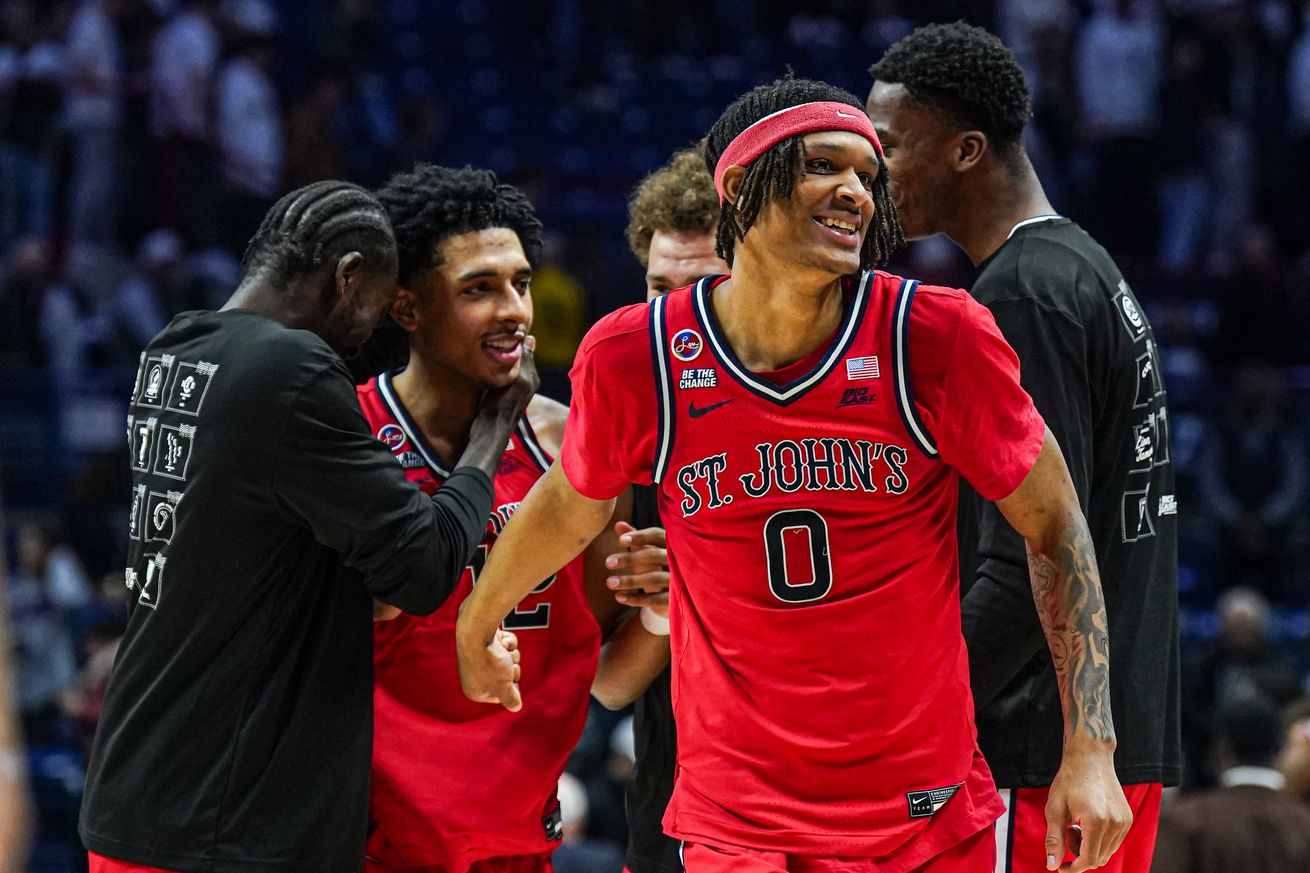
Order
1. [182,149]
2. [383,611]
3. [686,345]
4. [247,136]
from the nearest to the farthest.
A: [686,345] → [383,611] → [182,149] → [247,136]

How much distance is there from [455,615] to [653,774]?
72 cm

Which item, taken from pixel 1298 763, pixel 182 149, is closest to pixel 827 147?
pixel 1298 763

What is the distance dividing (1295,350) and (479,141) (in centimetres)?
748

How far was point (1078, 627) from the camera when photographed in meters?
3.30

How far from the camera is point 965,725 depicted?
3.29 meters

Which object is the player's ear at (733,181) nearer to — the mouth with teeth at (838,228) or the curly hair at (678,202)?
the mouth with teeth at (838,228)

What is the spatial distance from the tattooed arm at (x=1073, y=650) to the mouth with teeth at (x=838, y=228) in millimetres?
537

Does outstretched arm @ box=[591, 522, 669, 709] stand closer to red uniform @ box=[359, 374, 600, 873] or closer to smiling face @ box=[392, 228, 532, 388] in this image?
red uniform @ box=[359, 374, 600, 873]

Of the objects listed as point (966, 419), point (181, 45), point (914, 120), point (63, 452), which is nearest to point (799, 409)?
point (966, 419)

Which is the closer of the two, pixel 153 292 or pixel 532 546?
pixel 532 546

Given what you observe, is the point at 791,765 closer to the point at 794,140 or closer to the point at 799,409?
the point at 799,409

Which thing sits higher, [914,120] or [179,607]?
[914,120]

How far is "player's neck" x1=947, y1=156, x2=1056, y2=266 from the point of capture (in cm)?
407

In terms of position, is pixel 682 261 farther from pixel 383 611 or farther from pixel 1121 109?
pixel 1121 109
